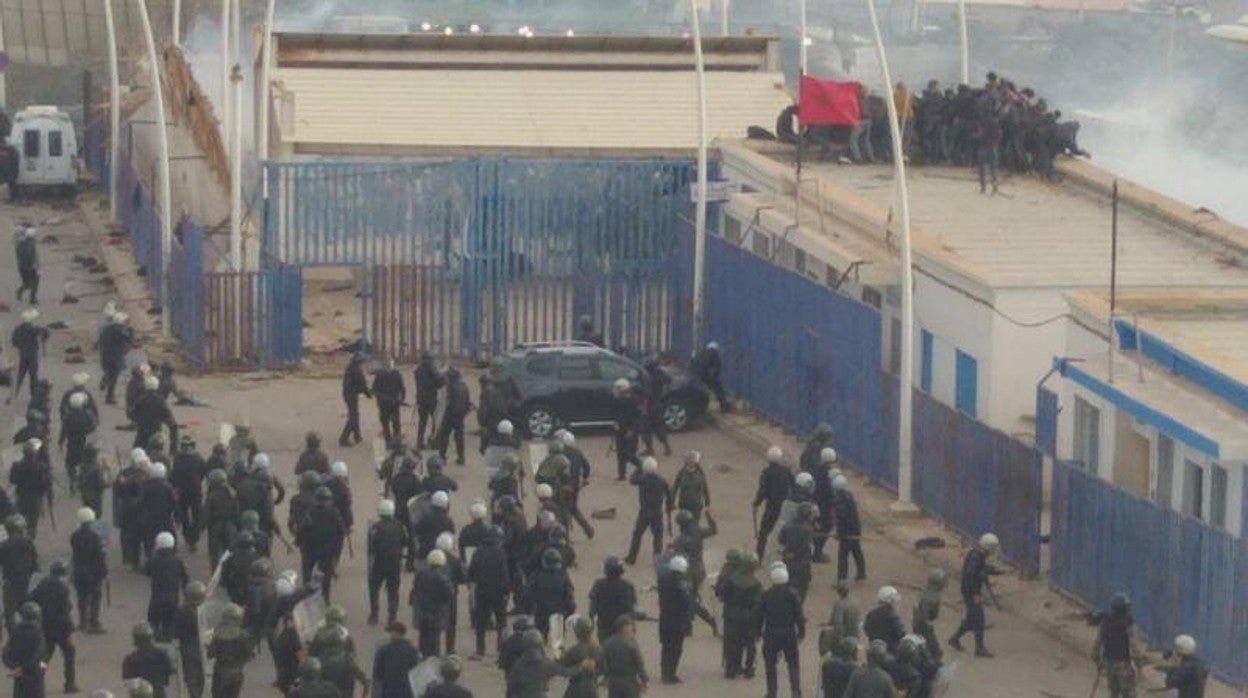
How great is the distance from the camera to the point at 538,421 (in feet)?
124

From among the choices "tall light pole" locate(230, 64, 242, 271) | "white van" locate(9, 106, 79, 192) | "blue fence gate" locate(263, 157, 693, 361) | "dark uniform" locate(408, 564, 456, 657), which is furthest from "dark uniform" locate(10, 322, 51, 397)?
"white van" locate(9, 106, 79, 192)

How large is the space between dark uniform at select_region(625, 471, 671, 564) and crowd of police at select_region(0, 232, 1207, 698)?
0.08 ft

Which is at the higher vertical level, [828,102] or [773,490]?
[828,102]

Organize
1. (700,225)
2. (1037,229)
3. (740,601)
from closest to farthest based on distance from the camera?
(740,601) < (1037,229) < (700,225)

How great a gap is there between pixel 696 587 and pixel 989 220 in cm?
1169

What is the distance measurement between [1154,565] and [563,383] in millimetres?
10802

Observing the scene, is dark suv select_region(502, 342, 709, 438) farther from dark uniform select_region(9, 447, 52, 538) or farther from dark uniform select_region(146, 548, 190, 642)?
dark uniform select_region(146, 548, 190, 642)

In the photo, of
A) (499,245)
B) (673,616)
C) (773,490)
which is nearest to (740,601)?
(673,616)

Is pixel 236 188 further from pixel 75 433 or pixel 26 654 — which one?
pixel 26 654

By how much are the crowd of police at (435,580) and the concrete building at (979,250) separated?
3290 mm

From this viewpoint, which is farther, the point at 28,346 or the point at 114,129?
the point at 114,129

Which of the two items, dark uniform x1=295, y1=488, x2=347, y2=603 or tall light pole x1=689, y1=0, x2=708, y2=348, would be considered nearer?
dark uniform x1=295, y1=488, x2=347, y2=603

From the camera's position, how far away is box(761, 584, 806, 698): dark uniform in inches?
1051

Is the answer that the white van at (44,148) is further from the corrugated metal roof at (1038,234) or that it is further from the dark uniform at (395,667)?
the dark uniform at (395,667)
